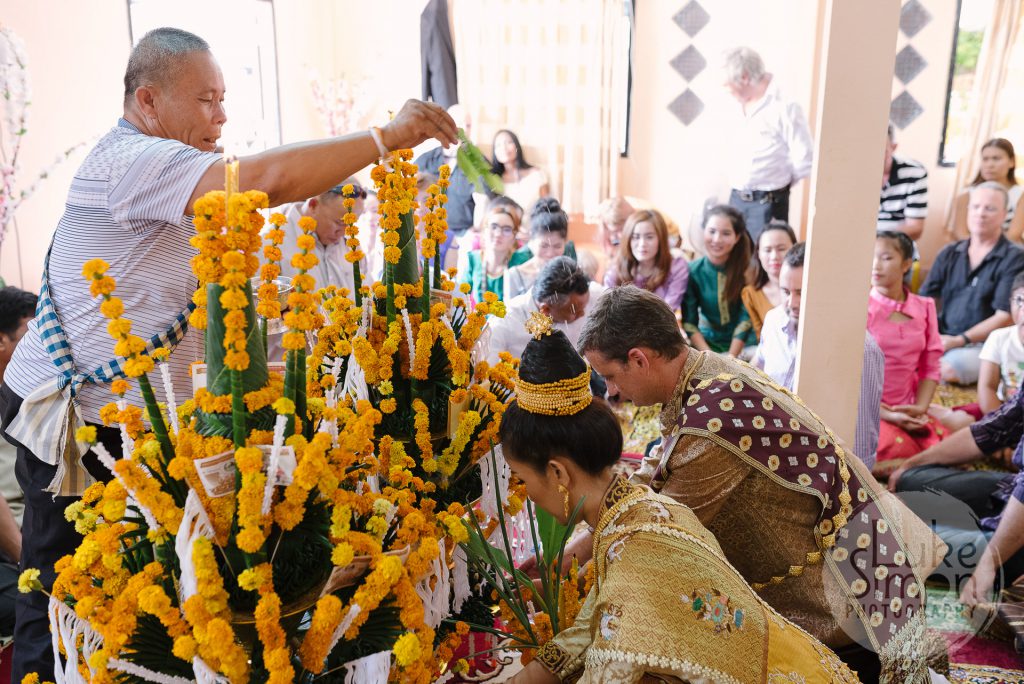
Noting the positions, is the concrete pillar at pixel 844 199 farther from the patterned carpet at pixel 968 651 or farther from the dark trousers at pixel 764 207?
the dark trousers at pixel 764 207

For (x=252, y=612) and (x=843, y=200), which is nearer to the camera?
(x=252, y=612)

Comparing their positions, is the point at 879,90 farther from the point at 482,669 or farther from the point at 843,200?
the point at 482,669

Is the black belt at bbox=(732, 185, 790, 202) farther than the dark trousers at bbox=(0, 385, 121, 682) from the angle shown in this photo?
Yes

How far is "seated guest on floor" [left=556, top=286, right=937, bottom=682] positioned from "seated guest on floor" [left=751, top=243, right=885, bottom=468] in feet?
3.74

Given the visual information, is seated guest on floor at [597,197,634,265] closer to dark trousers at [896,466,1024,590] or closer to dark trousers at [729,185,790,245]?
dark trousers at [729,185,790,245]

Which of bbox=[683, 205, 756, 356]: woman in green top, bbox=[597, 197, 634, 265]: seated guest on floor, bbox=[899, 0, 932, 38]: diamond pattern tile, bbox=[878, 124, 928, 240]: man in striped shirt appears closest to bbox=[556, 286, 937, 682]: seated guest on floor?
bbox=[683, 205, 756, 356]: woman in green top

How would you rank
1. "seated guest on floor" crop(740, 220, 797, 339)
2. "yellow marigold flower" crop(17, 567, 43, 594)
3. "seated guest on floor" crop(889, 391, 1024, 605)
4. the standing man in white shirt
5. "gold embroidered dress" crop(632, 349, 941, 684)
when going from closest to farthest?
"yellow marigold flower" crop(17, 567, 43, 594) → "gold embroidered dress" crop(632, 349, 941, 684) → "seated guest on floor" crop(889, 391, 1024, 605) → "seated guest on floor" crop(740, 220, 797, 339) → the standing man in white shirt

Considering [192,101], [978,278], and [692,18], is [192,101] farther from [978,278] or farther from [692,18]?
[692,18]

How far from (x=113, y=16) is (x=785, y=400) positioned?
14.8ft

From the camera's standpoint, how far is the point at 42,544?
163 cm

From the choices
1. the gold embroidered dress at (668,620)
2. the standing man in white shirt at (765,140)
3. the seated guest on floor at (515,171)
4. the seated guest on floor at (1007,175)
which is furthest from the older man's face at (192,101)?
the seated guest on floor at (1007,175)

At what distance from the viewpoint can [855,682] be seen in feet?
4.67

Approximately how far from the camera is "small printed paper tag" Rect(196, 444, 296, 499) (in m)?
0.91

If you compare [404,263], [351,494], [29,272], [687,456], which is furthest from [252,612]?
[29,272]
